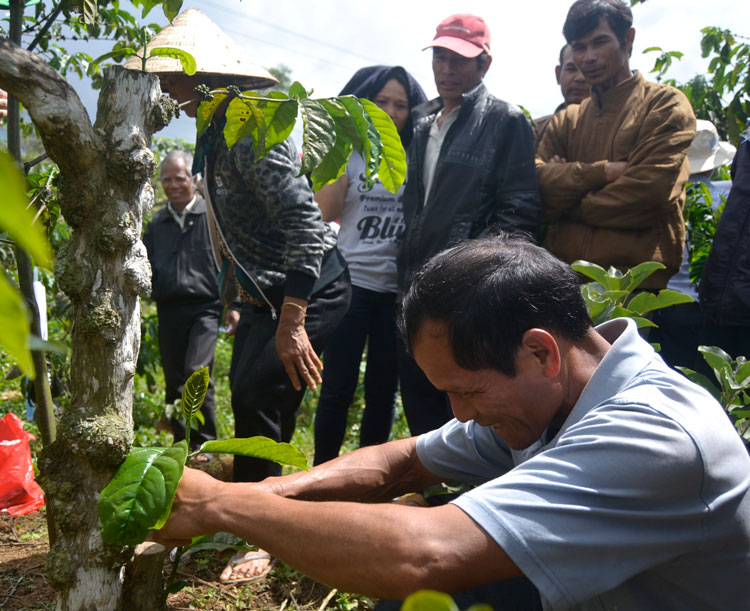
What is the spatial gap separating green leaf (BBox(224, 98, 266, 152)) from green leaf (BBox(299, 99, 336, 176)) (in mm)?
137

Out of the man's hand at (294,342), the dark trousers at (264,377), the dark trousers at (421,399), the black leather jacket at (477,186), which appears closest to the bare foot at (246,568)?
the dark trousers at (264,377)

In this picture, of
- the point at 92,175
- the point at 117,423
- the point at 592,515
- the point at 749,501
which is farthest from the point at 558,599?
the point at 92,175

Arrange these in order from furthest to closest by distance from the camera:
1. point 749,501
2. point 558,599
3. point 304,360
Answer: point 304,360 → point 749,501 → point 558,599

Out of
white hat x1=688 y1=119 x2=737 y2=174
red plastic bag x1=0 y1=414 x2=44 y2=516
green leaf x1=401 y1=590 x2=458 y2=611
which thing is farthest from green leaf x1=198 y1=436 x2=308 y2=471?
white hat x1=688 y1=119 x2=737 y2=174

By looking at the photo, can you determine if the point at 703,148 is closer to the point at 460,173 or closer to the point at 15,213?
the point at 460,173

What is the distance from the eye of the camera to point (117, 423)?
152 cm

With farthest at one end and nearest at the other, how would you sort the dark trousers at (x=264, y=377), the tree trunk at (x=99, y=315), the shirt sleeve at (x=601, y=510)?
the dark trousers at (x=264, y=377), the tree trunk at (x=99, y=315), the shirt sleeve at (x=601, y=510)

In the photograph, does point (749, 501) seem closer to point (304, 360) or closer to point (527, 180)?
point (304, 360)

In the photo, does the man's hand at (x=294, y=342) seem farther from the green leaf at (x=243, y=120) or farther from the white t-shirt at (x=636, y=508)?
the white t-shirt at (x=636, y=508)

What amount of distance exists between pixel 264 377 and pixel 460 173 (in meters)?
1.07

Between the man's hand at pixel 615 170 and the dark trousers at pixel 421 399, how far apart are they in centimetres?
99

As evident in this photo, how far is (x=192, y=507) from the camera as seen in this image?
1.39m

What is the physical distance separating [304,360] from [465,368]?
1079 mm

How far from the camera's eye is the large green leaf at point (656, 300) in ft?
6.21
